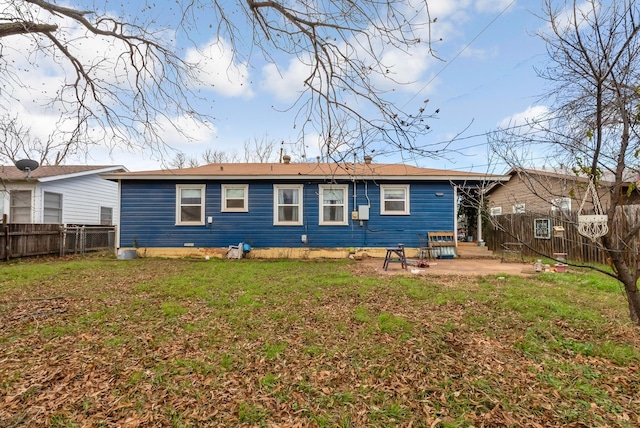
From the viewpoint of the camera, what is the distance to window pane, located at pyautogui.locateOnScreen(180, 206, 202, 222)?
35.6ft

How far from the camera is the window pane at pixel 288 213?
10883 mm

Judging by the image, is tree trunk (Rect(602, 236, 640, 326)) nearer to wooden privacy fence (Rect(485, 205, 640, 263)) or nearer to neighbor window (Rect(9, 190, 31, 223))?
wooden privacy fence (Rect(485, 205, 640, 263))

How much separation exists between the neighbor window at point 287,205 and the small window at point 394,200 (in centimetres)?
289

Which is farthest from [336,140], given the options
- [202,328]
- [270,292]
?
[270,292]

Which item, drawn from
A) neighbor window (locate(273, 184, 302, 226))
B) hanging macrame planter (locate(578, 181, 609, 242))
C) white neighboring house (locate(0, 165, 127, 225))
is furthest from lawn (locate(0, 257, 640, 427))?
white neighboring house (locate(0, 165, 127, 225))

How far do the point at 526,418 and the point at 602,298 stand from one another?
4250 mm

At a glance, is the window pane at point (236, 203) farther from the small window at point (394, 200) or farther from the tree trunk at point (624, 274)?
the tree trunk at point (624, 274)

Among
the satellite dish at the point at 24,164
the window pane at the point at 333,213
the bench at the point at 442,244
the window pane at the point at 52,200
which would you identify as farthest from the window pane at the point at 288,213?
the window pane at the point at 52,200

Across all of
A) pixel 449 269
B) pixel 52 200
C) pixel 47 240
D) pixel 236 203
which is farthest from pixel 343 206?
pixel 52 200

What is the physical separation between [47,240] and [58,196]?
3011 millimetres

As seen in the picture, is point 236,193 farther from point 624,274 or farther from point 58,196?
point 624,274

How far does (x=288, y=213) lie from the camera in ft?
35.8

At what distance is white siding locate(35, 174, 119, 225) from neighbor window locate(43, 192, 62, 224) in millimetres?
144

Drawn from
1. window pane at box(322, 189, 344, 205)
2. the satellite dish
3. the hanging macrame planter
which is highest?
the satellite dish
